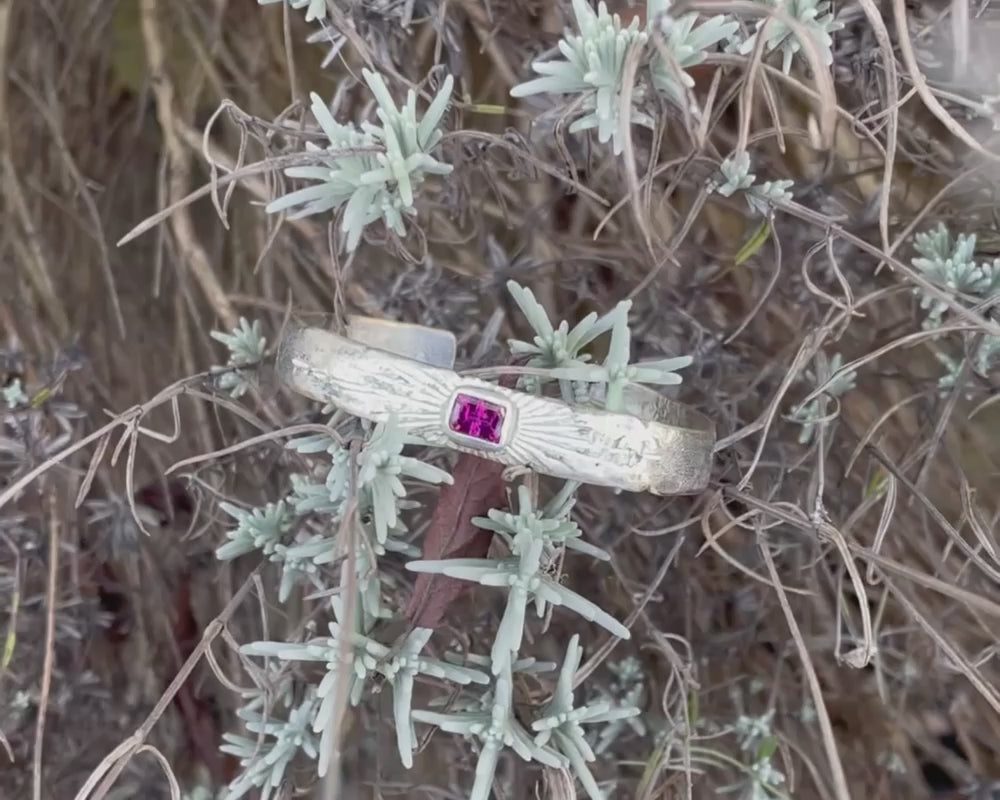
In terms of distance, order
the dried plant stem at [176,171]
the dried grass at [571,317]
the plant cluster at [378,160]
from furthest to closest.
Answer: the dried plant stem at [176,171] → the dried grass at [571,317] → the plant cluster at [378,160]

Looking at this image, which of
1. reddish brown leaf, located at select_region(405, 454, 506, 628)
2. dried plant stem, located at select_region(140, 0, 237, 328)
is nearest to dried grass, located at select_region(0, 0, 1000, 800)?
dried plant stem, located at select_region(140, 0, 237, 328)

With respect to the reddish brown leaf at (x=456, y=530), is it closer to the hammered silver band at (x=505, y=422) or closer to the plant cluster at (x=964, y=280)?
the hammered silver band at (x=505, y=422)

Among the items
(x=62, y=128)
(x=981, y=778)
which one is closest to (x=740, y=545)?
(x=981, y=778)

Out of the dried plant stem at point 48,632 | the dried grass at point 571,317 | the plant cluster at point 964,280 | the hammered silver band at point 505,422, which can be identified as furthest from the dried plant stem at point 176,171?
the plant cluster at point 964,280

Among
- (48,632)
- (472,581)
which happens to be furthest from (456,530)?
(48,632)

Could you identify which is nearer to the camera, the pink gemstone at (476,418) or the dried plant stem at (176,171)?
the pink gemstone at (476,418)

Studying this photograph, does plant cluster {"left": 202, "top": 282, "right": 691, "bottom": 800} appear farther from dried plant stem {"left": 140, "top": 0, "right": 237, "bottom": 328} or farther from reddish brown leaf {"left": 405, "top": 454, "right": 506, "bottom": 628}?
dried plant stem {"left": 140, "top": 0, "right": 237, "bottom": 328}

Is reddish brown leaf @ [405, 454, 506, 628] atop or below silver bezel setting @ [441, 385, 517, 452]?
below
